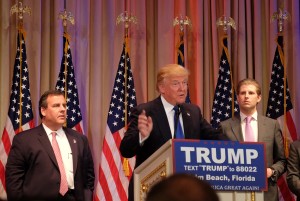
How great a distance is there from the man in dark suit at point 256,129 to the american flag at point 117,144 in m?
1.83

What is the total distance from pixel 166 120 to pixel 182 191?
2.83 meters

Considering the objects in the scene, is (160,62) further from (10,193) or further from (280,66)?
(10,193)

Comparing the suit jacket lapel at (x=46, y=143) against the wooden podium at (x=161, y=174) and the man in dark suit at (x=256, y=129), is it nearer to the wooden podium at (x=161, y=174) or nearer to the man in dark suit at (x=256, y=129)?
the wooden podium at (x=161, y=174)

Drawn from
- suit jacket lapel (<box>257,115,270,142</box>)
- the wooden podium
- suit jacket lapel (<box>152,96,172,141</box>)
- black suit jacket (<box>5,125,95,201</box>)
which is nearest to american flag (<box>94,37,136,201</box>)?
black suit jacket (<box>5,125,95,201</box>)

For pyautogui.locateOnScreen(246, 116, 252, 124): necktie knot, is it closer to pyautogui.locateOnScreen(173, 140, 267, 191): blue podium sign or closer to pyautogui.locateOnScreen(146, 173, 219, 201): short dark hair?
pyautogui.locateOnScreen(173, 140, 267, 191): blue podium sign

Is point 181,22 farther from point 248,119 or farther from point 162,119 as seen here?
point 162,119

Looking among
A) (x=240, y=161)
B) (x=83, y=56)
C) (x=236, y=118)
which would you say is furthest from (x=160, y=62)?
(x=240, y=161)

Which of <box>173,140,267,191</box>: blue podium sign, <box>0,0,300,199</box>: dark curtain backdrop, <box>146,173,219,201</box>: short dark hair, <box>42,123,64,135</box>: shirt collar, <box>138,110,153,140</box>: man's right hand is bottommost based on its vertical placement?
<box>173,140,267,191</box>: blue podium sign

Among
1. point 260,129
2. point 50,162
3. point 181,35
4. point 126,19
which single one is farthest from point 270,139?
point 126,19

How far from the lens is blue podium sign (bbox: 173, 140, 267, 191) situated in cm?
318

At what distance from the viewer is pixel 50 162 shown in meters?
4.96

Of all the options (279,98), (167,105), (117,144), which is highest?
(279,98)

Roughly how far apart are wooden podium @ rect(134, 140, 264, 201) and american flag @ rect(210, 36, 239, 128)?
11.7ft

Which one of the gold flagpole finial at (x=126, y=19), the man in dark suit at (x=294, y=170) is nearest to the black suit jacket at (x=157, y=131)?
the man in dark suit at (x=294, y=170)
